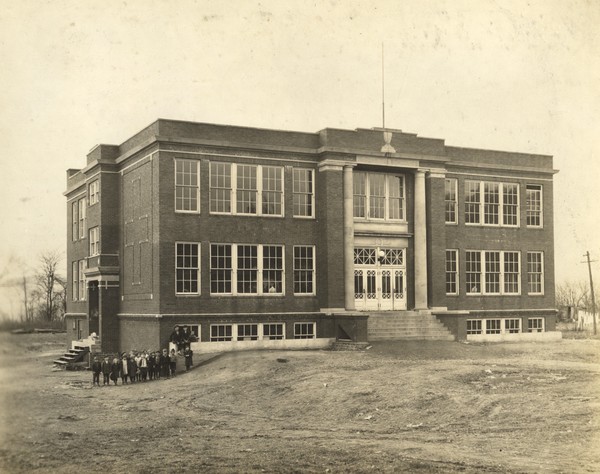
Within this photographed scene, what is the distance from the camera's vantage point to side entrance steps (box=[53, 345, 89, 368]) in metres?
36.0

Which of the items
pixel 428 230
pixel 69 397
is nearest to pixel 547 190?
pixel 428 230

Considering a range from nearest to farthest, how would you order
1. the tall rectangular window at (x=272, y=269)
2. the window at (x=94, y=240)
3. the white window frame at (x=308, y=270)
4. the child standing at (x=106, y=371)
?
the child standing at (x=106, y=371) < the tall rectangular window at (x=272, y=269) < the white window frame at (x=308, y=270) < the window at (x=94, y=240)

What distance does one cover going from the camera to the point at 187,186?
33094mm

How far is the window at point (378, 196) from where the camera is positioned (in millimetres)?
36625

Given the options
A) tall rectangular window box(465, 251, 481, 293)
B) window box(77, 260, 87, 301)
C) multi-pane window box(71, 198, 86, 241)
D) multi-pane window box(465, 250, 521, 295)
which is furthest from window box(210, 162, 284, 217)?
window box(77, 260, 87, 301)

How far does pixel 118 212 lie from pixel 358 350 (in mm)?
13972

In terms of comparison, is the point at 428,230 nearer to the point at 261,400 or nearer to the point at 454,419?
the point at 261,400

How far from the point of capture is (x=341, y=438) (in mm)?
16328

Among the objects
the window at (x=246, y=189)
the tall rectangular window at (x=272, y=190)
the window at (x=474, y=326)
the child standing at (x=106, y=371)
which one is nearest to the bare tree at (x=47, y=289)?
the child standing at (x=106, y=371)

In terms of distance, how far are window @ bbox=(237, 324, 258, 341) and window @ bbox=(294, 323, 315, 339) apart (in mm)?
1885

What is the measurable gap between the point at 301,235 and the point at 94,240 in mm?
11638

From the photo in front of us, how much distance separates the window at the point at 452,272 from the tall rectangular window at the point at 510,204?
342 cm

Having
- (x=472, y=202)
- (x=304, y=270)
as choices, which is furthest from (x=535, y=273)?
(x=304, y=270)

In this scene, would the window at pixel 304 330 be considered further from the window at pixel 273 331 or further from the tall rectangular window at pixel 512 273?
the tall rectangular window at pixel 512 273
